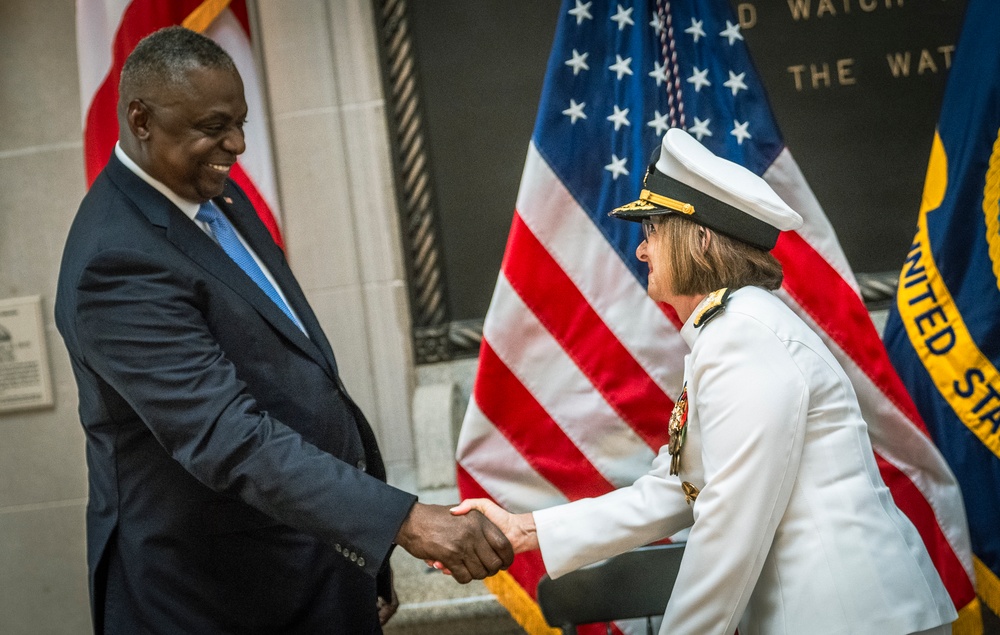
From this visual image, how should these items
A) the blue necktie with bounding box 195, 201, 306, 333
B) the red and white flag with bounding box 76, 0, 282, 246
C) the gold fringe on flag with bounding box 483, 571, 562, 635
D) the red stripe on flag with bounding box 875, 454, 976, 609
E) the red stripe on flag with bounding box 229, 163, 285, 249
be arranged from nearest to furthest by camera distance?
the blue necktie with bounding box 195, 201, 306, 333, the red stripe on flag with bounding box 875, 454, 976, 609, the gold fringe on flag with bounding box 483, 571, 562, 635, the red and white flag with bounding box 76, 0, 282, 246, the red stripe on flag with bounding box 229, 163, 285, 249

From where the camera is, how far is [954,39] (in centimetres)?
322

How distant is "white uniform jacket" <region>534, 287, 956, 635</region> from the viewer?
1.75m

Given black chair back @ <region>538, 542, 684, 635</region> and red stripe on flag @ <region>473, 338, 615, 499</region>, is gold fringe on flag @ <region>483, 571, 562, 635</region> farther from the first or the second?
black chair back @ <region>538, 542, 684, 635</region>

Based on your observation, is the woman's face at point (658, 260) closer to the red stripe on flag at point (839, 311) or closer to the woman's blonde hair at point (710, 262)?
the woman's blonde hair at point (710, 262)

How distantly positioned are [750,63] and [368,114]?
145 cm

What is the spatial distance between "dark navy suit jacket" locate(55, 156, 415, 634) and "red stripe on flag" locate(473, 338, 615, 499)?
66 cm

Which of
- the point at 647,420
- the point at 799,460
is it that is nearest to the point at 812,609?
the point at 799,460

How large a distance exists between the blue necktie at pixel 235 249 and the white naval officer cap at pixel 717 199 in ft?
2.66

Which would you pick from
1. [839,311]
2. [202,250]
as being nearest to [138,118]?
[202,250]

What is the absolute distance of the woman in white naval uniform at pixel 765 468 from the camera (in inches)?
68.9

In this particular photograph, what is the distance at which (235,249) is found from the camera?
7.07ft

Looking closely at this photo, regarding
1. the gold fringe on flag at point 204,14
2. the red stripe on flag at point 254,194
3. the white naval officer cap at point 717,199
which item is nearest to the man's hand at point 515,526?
the white naval officer cap at point 717,199

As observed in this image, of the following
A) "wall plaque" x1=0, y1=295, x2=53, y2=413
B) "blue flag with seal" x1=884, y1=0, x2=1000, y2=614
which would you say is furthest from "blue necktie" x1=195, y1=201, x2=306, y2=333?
"wall plaque" x1=0, y1=295, x2=53, y2=413

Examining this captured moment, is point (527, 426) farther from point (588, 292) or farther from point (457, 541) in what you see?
point (457, 541)
